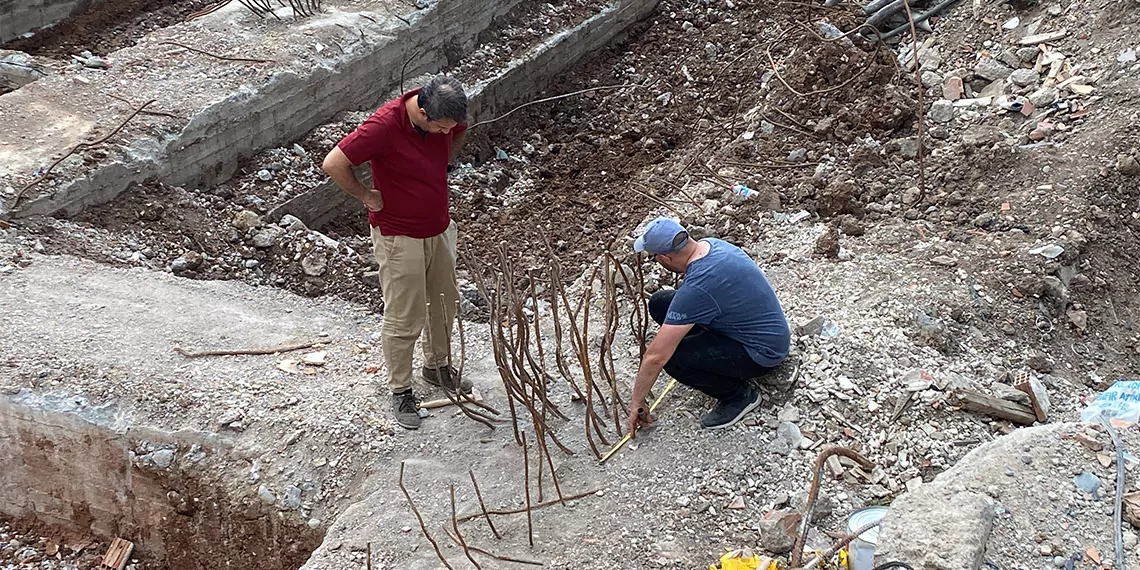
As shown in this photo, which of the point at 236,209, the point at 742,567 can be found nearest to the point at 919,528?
the point at 742,567

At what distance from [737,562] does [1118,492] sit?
4.80 feet

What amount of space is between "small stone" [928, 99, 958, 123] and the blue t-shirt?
3376 millimetres

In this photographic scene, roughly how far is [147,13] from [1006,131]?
333 inches

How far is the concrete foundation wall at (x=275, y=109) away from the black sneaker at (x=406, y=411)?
315cm

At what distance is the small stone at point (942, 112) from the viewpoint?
22.3ft

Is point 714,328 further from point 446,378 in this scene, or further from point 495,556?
point 446,378

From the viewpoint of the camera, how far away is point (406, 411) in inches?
180

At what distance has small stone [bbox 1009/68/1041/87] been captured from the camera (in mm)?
6918

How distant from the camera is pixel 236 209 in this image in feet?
22.6

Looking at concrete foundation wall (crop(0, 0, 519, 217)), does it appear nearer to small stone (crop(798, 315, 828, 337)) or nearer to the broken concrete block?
small stone (crop(798, 315, 828, 337))

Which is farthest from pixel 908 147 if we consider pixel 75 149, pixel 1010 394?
pixel 75 149

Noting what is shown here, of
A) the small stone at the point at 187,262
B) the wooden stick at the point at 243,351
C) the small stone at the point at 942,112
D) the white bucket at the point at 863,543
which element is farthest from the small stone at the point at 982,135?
the small stone at the point at 187,262

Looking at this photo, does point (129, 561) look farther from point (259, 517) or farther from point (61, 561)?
point (259, 517)

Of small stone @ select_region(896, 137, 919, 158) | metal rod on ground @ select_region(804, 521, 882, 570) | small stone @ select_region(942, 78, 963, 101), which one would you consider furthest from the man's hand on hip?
small stone @ select_region(942, 78, 963, 101)
